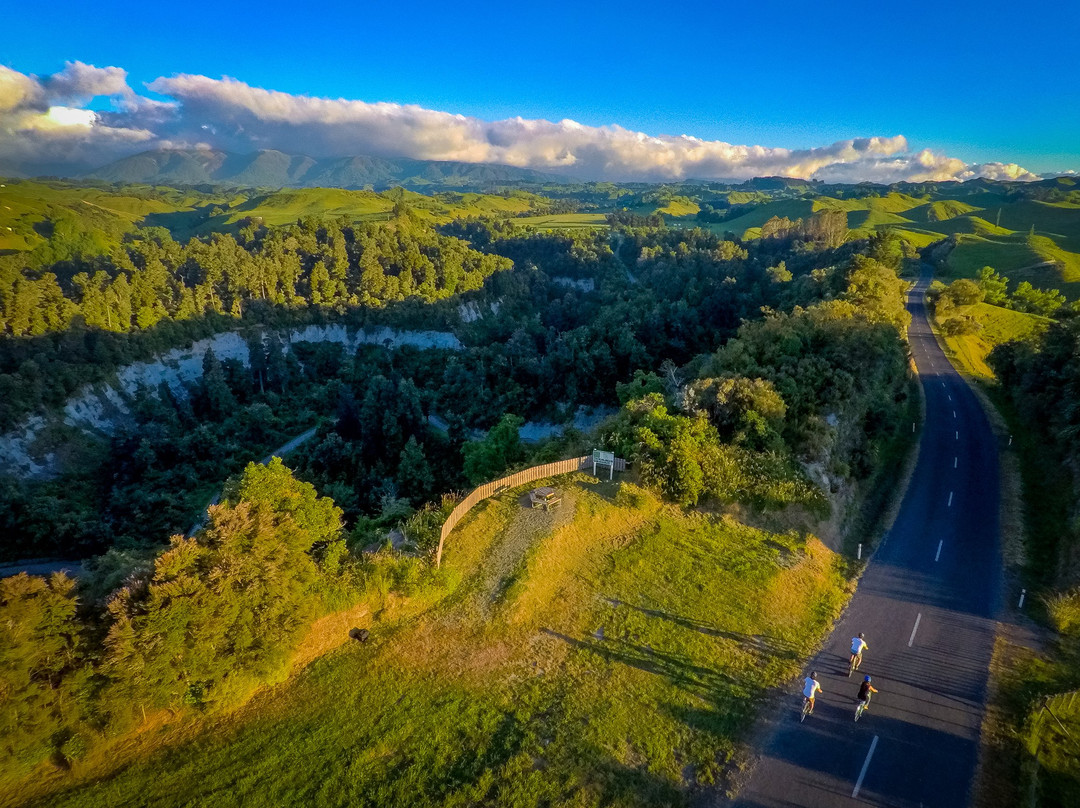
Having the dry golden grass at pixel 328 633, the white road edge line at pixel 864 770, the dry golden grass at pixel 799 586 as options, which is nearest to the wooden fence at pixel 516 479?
the dry golden grass at pixel 328 633

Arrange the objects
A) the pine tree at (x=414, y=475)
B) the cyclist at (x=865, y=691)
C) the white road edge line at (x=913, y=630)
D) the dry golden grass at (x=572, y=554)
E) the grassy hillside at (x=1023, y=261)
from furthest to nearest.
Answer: the grassy hillside at (x=1023, y=261), the pine tree at (x=414, y=475), the dry golden grass at (x=572, y=554), the white road edge line at (x=913, y=630), the cyclist at (x=865, y=691)

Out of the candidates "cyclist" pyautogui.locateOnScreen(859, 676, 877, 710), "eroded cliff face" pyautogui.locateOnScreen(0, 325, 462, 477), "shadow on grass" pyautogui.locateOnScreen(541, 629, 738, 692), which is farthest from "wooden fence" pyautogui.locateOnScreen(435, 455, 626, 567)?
"eroded cliff face" pyautogui.locateOnScreen(0, 325, 462, 477)

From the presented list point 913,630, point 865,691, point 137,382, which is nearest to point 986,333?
point 913,630

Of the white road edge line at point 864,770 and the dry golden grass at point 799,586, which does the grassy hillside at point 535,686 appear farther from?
the white road edge line at point 864,770

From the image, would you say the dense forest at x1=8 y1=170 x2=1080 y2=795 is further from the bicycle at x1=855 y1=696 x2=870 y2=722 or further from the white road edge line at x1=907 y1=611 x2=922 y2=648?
the bicycle at x1=855 y1=696 x2=870 y2=722

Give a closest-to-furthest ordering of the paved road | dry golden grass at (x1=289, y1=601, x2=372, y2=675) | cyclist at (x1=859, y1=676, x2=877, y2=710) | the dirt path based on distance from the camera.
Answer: the paved road, cyclist at (x1=859, y1=676, x2=877, y2=710), dry golden grass at (x1=289, y1=601, x2=372, y2=675), the dirt path

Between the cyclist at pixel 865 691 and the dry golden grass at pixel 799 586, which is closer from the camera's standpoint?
the cyclist at pixel 865 691

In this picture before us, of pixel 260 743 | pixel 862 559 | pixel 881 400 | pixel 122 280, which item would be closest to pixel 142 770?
pixel 260 743
